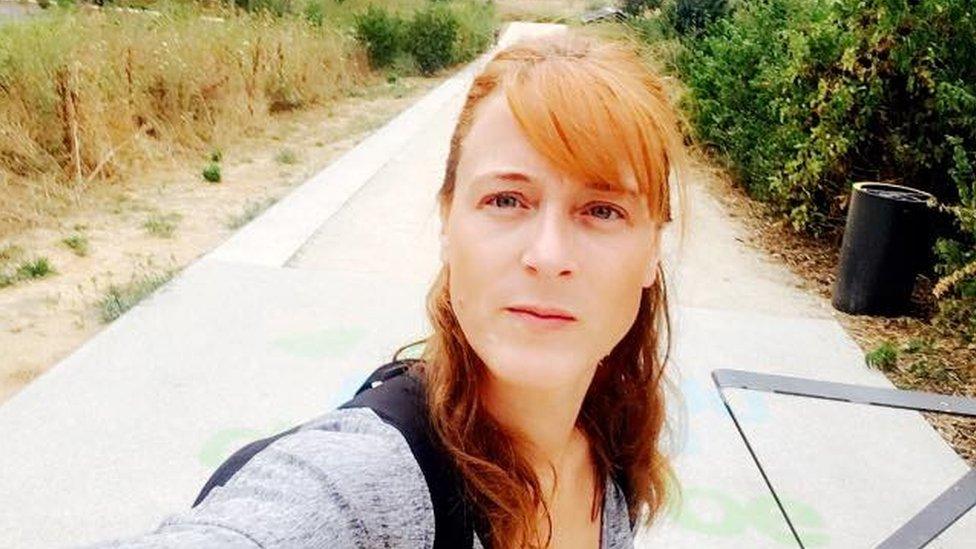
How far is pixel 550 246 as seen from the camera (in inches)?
45.2

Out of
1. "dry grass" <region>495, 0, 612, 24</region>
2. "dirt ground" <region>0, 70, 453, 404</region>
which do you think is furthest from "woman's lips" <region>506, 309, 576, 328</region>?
"dry grass" <region>495, 0, 612, 24</region>

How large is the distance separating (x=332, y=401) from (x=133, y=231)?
313 centimetres

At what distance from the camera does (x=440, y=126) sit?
11.2 metres

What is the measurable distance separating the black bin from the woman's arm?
15.2 ft

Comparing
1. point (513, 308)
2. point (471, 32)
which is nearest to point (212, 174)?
point (513, 308)

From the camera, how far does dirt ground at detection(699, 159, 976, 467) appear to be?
4062mm

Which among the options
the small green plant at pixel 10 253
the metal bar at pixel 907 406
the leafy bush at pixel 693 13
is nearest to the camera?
the metal bar at pixel 907 406

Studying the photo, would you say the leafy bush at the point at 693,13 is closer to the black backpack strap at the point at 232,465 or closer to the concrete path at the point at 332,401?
the concrete path at the point at 332,401

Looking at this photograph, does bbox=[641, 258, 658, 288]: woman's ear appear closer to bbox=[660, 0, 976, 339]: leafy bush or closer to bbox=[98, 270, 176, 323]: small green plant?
bbox=[660, 0, 976, 339]: leafy bush

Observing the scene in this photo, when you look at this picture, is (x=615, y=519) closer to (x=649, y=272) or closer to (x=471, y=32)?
(x=649, y=272)

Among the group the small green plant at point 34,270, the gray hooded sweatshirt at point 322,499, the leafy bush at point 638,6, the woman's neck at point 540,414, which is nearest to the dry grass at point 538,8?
the leafy bush at point 638,6

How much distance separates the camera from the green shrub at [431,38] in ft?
57.9

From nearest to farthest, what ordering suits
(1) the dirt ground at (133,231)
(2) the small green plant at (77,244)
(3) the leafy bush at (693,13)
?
1. (1) the dirt ground at (133,231)
2. (2) the small green plant at (77,244)
3. (3) the leafy bush at (693,13)

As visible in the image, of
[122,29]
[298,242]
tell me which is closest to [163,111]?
[122,29]
